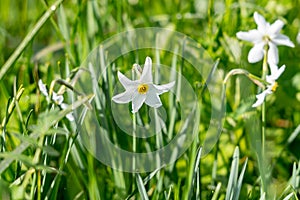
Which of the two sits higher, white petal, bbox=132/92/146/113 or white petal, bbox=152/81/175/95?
white petal, bbox=152/81/175/95

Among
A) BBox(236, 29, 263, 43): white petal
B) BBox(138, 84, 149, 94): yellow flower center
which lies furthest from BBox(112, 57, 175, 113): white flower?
BBox(236, 29, 263, 43): white petal

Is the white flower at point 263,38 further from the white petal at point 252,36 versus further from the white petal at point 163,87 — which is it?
the white petal at point 163,87

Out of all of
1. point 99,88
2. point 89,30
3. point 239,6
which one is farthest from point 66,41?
point 239,6

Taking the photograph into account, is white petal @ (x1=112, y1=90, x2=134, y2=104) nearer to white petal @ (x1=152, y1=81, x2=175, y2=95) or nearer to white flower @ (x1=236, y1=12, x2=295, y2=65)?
white petal @ (x1=152, y1=81, x2=175, y2=95)

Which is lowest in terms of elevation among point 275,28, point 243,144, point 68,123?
point 243,144

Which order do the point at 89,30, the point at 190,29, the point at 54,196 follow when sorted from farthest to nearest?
the point at 190,29, the point at 89,30, the point at 54,196

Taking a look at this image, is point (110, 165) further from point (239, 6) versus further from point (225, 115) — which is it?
point (239, 6)
